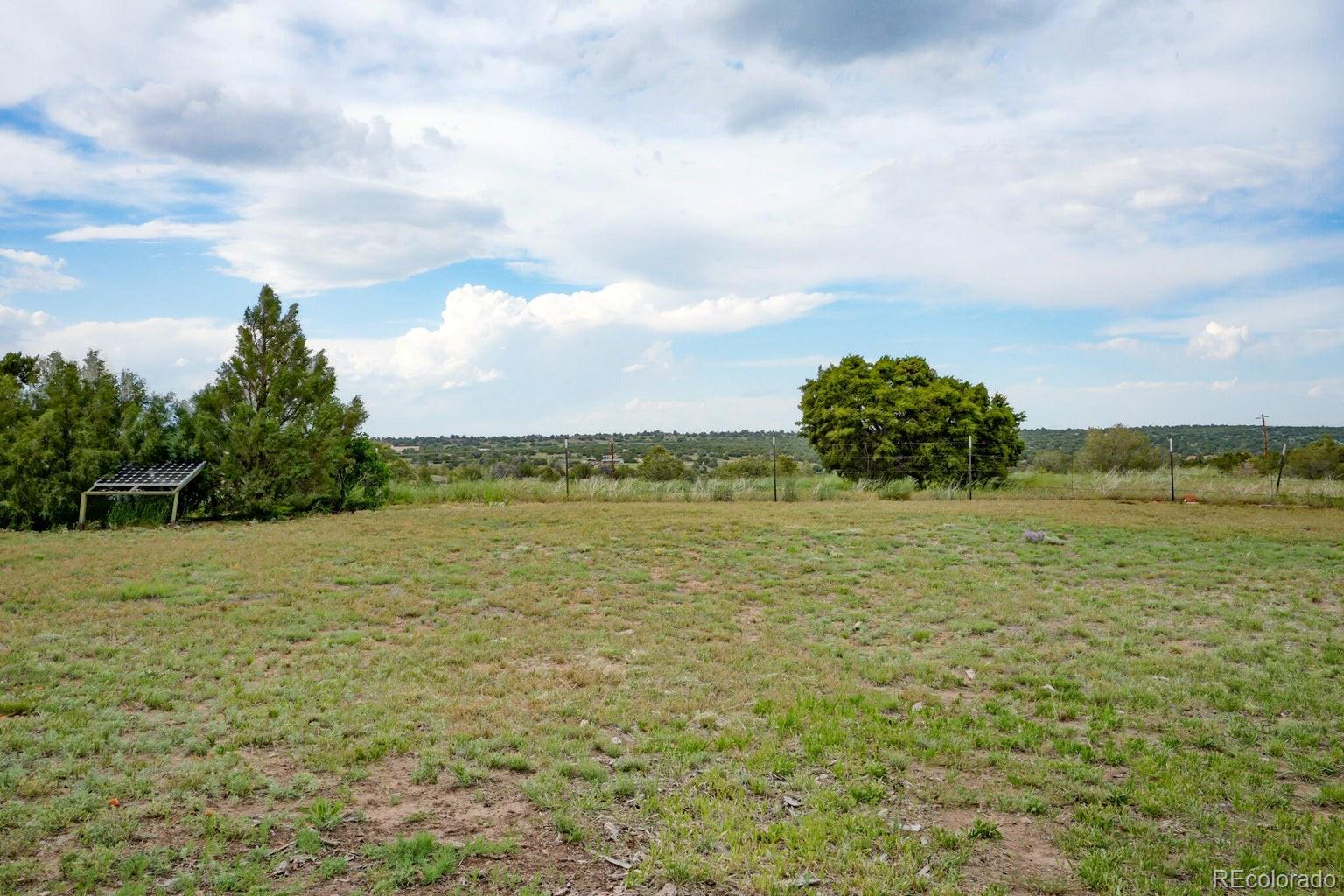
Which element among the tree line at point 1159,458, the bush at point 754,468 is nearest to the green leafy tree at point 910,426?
the bush at point 754,468

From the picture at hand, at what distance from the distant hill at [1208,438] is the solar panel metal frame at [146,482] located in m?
33.8

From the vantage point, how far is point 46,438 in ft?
42.4

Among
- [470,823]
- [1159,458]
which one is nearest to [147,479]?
[470,823]

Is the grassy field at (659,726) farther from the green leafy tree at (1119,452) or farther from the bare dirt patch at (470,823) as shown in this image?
the green leafy tree at (1119,452)

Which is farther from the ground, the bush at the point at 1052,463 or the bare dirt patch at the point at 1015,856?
the bush at the point at 1052,463

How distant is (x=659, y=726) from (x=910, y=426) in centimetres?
2046

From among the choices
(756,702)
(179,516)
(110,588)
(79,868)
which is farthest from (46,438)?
(756,702)

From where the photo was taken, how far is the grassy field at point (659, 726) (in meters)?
3.39

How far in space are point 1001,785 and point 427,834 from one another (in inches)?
117

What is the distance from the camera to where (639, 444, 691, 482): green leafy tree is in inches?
875

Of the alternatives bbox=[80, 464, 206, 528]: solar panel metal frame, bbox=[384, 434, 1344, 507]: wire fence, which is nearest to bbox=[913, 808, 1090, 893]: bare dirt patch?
bbox=[80, 464, 206, 528]: solar panel metal frame

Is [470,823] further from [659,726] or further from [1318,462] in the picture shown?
[1318,462]

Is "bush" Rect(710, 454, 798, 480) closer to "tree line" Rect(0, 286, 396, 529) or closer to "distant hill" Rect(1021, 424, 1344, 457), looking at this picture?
"tree line" Rect(0, 286, 396, 529)

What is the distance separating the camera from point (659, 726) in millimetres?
4867
